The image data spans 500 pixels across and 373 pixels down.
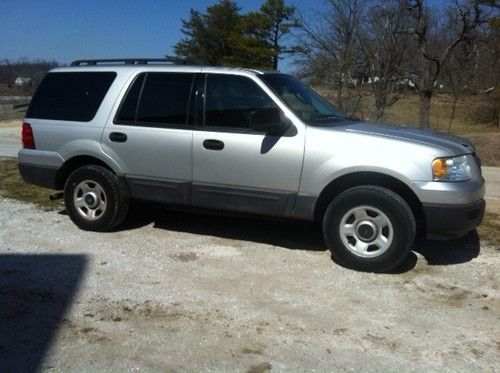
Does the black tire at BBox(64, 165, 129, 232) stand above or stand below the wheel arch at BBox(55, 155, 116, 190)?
below

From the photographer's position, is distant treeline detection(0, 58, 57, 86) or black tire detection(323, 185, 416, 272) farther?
distant treeline detection(0, 58, 57, 86)

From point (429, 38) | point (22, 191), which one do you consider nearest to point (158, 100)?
point (22, 191)

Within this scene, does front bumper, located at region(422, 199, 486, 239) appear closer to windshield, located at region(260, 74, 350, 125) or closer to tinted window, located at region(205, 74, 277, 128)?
windshield, located at region(260, 74, 350, 125)

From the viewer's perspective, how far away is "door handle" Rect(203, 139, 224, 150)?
5.41m

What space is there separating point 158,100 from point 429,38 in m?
12.0

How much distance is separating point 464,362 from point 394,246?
58.1 inches

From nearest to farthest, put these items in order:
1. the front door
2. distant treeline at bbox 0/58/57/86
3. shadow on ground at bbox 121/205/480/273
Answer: the front door
shadow on ground at bbox 121/205/480/273
distant treeline at bbox 0/58/57/86

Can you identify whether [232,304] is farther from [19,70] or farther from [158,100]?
[19,70]

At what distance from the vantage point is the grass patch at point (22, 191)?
7.70 m

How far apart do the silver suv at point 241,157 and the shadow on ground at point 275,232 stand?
16.0 inches

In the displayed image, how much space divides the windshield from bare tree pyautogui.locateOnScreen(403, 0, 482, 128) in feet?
27.9

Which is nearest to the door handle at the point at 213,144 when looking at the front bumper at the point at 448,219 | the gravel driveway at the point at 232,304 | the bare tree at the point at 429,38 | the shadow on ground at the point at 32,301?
the gravel driveway at the point at 232,304

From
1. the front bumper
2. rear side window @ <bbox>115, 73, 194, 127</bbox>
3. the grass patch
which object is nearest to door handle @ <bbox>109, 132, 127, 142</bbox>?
rear side window @ <bbox>115, 73, 194, 127</bbox>

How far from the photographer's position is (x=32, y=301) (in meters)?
4.41
